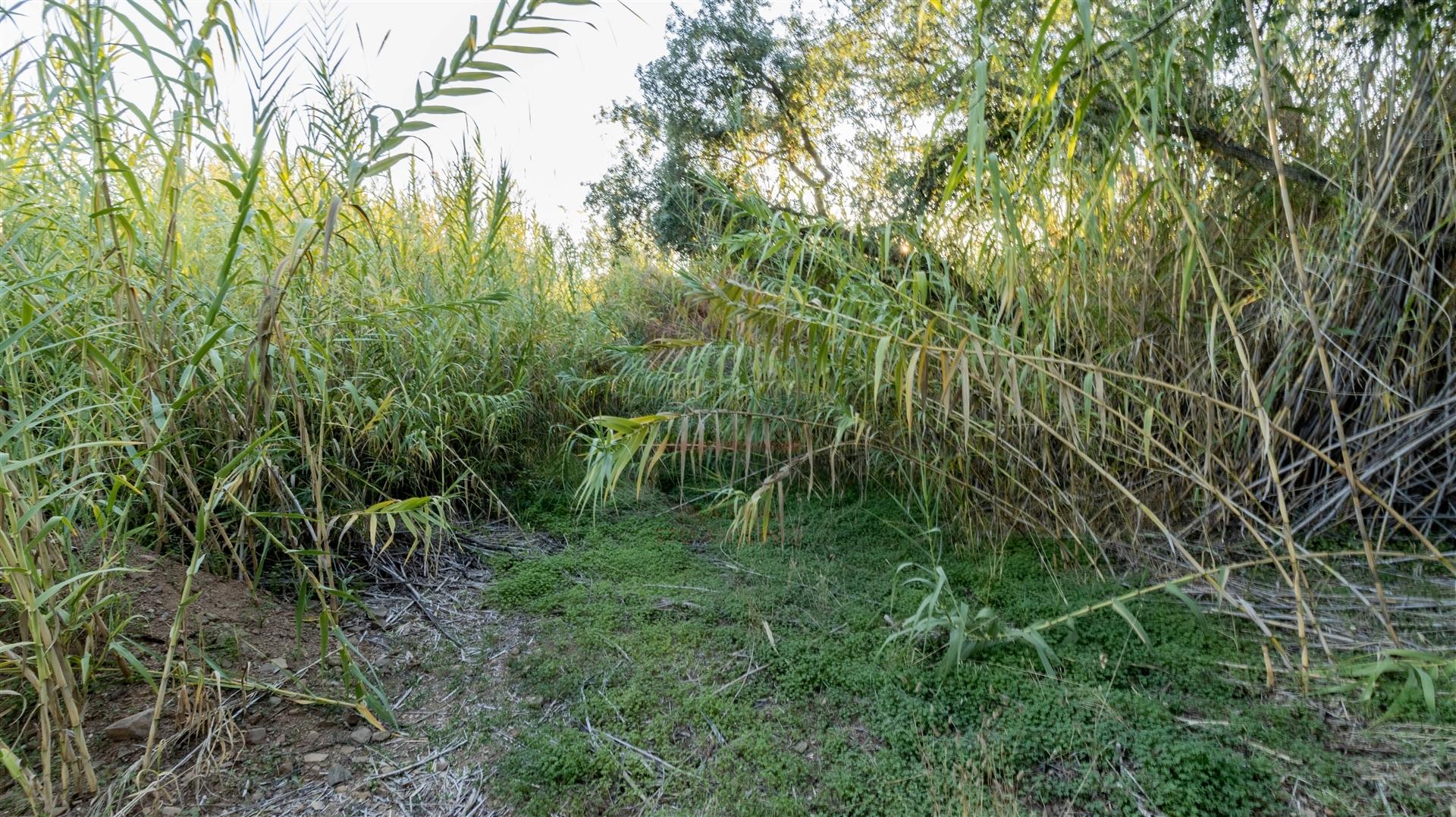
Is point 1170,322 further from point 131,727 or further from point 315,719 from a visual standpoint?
point 131,727

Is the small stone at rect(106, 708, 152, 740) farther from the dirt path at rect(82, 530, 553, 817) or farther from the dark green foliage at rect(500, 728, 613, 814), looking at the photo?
the dark green foliage at rect(500, 728, 613, 814)

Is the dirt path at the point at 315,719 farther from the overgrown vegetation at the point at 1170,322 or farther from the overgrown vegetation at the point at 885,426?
the overgrown vegetation at the point at 1170,322

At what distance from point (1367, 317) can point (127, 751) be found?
2.96 meters

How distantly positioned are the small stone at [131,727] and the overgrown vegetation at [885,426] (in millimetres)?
67

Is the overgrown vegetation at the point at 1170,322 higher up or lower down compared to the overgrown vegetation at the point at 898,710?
higher up

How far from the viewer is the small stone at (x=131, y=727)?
1170mm

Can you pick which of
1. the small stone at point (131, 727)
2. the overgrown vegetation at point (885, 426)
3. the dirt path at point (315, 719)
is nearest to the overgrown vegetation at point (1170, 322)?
the overgrown vegetation at point (885, 426)

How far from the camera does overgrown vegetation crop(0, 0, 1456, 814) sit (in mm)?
1149

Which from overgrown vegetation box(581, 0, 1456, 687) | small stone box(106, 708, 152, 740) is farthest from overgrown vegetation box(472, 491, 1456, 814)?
small stone box(106, 708, 152, 740)

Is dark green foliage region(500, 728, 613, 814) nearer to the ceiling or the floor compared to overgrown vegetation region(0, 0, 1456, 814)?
nearer to the floor

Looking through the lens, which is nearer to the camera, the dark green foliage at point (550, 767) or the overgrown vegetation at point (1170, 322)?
the dark green foliage at point (550, 767)

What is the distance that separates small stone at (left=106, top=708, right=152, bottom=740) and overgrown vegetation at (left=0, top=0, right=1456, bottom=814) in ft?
0.22

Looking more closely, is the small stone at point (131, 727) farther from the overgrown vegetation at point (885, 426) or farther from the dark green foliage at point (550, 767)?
the dark green foliage at point (550, 767)

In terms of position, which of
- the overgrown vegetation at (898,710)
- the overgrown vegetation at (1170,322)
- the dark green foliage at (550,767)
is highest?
the overgrown vegetation at (1170,322)
